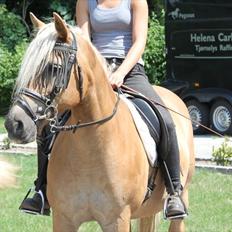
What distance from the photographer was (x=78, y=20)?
18.5 ft

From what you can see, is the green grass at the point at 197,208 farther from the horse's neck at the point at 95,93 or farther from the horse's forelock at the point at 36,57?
the horse's forelock at the point at 36,57

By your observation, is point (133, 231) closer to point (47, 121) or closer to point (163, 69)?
point (47, 121)

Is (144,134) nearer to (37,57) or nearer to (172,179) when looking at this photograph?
(172,179)

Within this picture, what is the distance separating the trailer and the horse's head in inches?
420

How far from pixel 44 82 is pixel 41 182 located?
124 centimetres

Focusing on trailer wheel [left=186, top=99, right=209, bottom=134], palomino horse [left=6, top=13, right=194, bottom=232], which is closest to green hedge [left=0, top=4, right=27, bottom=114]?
trailer wheel [left=186, top=99, right=209, bottom=134]

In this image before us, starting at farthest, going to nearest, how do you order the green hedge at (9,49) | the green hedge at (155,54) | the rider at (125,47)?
1. the green hedge at (155,54)
2. the green hedge at (9,49)
3. the rider at (125,47)

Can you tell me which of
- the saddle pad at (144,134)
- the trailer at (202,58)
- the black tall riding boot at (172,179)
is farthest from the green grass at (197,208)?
the trailer at (202,58)

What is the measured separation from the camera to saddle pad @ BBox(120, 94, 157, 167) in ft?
17.7

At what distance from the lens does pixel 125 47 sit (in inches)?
223

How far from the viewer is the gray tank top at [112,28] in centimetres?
551

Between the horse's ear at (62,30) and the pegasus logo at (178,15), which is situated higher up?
the horse's ear at (62,30)

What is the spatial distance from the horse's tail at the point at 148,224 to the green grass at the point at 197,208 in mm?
709

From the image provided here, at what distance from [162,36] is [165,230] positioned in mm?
12460
